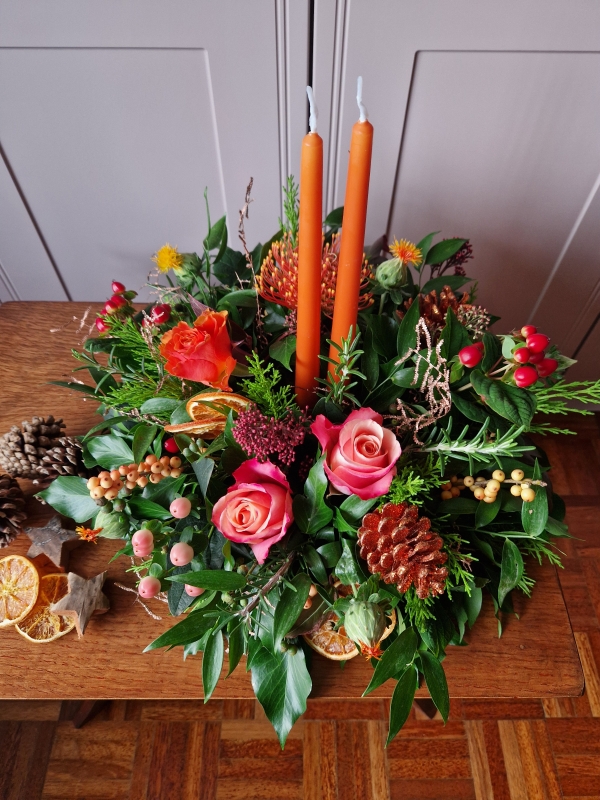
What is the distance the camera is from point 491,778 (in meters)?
0.95

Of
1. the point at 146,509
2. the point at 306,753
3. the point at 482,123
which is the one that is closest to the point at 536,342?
the point at 146,509

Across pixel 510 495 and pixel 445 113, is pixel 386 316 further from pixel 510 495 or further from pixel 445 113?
pixel 445 113

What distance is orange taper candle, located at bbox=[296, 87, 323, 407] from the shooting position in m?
0.31

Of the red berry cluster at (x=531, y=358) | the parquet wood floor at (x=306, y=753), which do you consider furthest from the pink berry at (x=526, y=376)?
the parquet wood floor at (x=306, y=753)

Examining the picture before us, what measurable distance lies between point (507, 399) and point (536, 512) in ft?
0.34

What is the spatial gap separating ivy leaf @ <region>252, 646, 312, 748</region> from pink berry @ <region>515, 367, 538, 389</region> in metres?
0.30

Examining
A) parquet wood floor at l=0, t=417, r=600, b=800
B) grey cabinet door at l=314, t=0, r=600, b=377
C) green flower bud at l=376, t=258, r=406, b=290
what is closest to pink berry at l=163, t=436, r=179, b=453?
green flower bud at l=376, t=258, r=406, b=290

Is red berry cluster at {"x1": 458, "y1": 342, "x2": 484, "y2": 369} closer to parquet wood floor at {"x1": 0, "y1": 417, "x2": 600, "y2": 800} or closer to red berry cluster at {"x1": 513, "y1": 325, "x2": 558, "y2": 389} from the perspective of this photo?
red berry cluster at {"x1": 513, "y1": 325, "x2": 558, "y2": 389}

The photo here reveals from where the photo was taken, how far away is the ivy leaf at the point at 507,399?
1.22 ft

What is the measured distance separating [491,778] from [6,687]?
34.0 inches

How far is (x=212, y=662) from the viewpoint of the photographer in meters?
0.45

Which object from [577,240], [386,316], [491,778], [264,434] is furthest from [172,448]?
[491,778]

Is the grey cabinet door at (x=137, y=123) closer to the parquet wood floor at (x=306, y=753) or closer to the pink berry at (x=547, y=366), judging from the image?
the pink berry at (x=547, y=366)

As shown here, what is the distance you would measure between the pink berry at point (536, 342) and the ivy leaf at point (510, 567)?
0.18 meters
